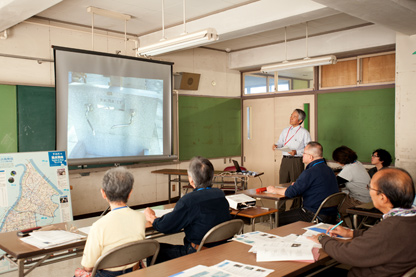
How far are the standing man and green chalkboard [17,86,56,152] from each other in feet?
11.2

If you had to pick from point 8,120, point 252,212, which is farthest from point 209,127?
point 252,212

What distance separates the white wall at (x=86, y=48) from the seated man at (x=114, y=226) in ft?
12.2

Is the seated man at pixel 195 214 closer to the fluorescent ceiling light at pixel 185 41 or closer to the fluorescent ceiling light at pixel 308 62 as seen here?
the fluorescent ceiling light at pixel 185 41

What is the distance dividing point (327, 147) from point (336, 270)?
4766 mm

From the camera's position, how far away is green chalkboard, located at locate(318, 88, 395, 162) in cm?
641

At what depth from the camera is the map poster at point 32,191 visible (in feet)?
12.8

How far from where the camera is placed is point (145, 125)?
258 inches

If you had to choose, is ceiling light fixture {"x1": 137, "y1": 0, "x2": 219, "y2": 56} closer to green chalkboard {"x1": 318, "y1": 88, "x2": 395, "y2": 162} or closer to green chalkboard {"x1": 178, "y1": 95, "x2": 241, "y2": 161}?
green chalkboard {"x1": 178, "y1": 95, "x2": 241, "y2": 161}

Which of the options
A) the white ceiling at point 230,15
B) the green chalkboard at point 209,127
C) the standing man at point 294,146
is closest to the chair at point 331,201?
the white ceiling at point 230,15

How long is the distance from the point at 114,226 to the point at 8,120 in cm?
375

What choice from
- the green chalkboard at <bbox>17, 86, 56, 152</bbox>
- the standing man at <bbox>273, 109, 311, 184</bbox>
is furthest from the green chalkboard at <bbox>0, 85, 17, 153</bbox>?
the standing man at <bbox>273, 109, 311, 184</bbox>

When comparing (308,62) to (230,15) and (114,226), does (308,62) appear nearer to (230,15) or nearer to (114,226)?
(230,15)

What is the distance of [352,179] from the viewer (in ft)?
15.7

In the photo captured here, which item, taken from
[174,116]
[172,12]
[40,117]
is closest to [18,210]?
[40,117]
